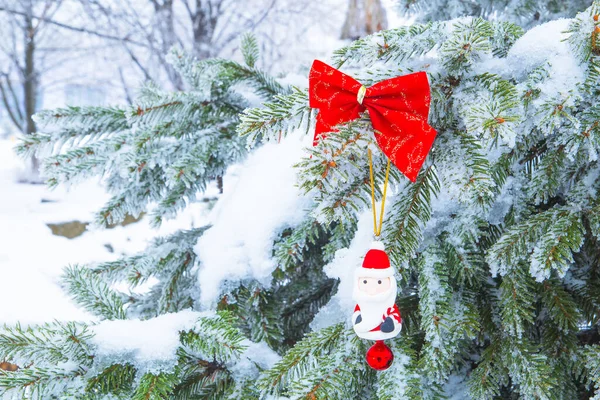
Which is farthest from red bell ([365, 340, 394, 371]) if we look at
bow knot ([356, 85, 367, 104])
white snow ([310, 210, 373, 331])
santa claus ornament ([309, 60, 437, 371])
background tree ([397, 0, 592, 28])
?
background tree ([397, 0, 592, 28])

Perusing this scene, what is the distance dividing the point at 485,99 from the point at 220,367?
629mm

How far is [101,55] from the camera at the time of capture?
8078mm

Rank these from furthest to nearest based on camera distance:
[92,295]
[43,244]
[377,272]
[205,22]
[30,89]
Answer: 1. [30,89]
2. [205,22]
3. [43,244]
4. [92,295]
5. [377,272]

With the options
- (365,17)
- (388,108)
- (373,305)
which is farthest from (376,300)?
(365,17)

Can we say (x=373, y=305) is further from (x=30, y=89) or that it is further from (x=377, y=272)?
(x=30, y=89)

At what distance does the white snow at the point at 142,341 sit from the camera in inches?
28.5

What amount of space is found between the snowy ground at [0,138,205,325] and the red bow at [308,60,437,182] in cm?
217

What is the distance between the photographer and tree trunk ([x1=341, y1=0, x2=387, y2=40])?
4.21 meters

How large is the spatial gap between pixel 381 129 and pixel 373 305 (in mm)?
242

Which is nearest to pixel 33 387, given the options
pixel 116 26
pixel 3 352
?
pixel 3 352

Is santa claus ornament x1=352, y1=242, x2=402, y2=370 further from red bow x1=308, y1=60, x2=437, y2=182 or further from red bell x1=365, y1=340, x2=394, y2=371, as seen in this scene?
red bow x1=308, y1=60, x2=437, y2=182

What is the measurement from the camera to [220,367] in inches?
31.9

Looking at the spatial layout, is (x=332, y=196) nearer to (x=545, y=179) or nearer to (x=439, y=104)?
(x=439, y=104)

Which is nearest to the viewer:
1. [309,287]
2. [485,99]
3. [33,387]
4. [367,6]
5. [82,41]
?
[485,99]
